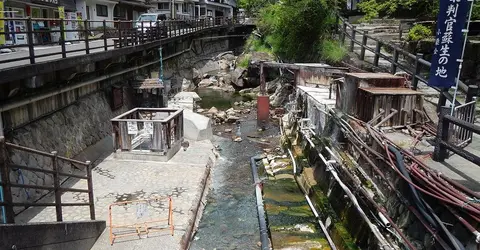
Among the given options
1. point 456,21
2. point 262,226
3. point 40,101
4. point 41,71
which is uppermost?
point 456,21

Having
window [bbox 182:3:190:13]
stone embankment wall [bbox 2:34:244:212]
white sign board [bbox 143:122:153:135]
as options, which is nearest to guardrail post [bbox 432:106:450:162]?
stone embankment wall [bbox 2:34:244:212]

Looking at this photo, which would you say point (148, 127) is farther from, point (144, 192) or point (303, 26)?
point (303, 26)

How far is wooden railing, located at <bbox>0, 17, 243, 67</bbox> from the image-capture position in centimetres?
1123

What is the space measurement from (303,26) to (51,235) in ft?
87.6

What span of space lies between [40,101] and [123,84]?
8.30 metres

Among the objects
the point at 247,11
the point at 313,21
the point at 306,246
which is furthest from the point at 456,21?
the point at 247,11

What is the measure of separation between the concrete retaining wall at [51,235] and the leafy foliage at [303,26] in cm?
2355

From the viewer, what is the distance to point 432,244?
22.6 feet

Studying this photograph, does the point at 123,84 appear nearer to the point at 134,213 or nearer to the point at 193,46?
the point at 134,213

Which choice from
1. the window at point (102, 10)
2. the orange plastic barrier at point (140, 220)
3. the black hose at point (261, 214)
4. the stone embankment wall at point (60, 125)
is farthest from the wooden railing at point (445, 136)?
the window at point (102, 10)

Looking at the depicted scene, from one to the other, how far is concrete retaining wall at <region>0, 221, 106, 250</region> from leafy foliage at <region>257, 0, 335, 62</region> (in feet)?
77.3

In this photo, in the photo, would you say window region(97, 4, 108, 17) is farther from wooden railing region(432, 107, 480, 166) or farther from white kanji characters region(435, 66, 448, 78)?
wooden railing region(432, 107, 480, 166)

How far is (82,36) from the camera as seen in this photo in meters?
23.7

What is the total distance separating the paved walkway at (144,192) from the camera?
1006 cm
